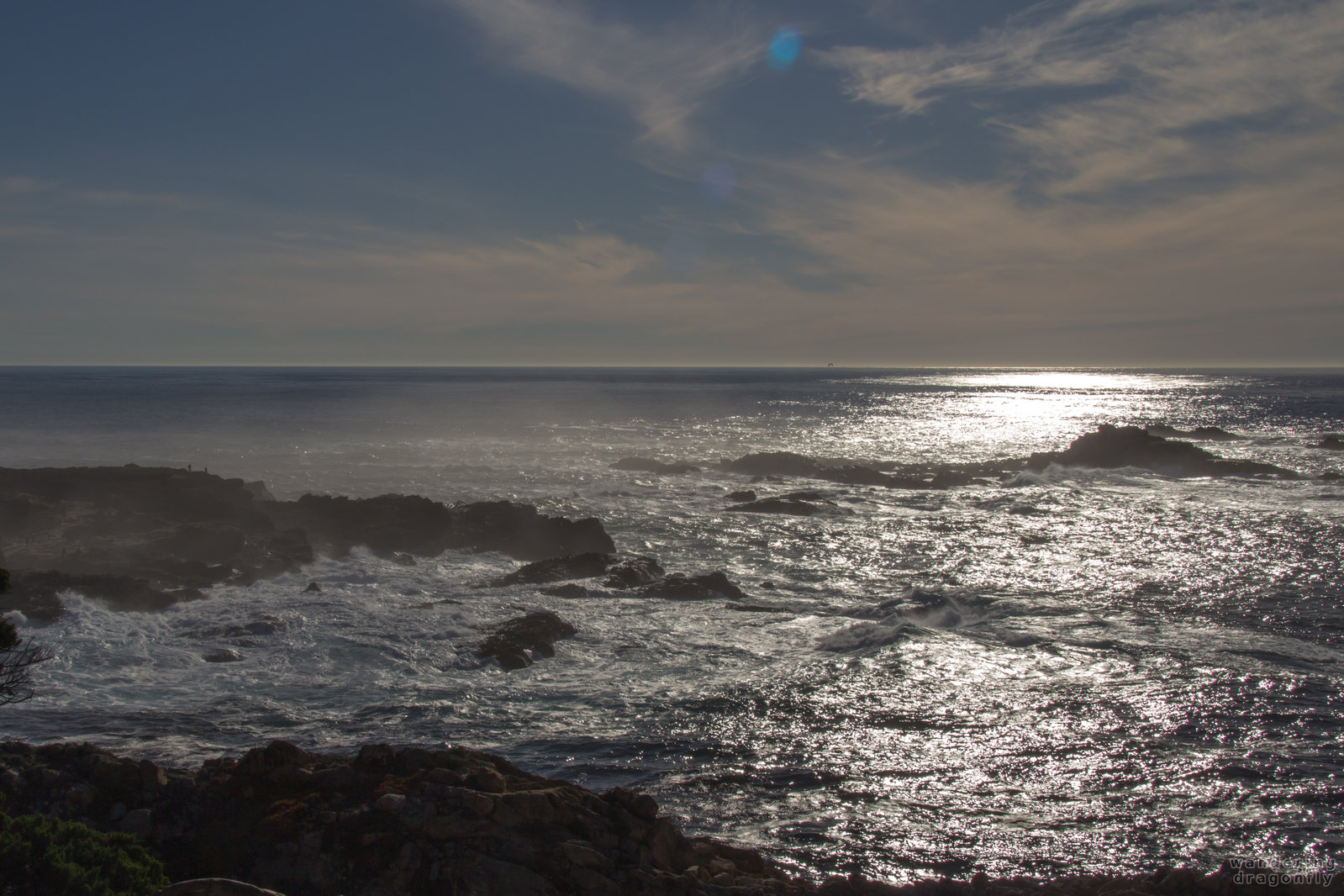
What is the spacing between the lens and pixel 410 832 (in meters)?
7.89

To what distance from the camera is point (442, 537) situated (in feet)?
88.3

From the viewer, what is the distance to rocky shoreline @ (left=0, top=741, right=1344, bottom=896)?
765cm

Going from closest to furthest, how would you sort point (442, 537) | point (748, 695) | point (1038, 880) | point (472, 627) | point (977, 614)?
point (1038, 880) → point (748, 695) → point (472, 627) → point (977, 614) → point (442, 537)

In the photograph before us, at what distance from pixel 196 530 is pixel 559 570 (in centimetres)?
1129

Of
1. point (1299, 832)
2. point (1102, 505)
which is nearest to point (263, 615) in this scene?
point (1299, 832)

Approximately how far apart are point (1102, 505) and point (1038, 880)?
3082cm

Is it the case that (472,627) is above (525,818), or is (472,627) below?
below

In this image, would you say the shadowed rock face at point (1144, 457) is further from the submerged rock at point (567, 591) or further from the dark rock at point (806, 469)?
the submerged rock at point (567, 591)

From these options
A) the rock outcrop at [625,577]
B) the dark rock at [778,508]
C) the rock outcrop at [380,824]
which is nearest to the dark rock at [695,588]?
the rock outcrop at [625,577]

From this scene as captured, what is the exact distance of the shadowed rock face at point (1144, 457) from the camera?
45062mm

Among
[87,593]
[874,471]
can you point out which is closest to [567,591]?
[87,593]

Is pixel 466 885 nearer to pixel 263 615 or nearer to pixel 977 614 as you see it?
pixel 263 615

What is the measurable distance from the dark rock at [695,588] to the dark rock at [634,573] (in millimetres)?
428

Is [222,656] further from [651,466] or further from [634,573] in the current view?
[651,466]
